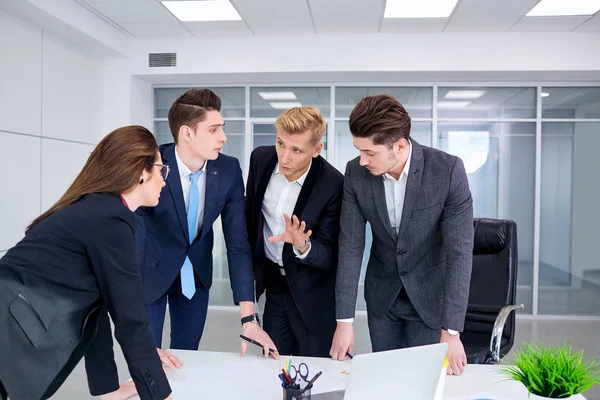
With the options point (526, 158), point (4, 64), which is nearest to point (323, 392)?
point (4, 64)

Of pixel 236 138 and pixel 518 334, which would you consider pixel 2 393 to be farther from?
pixel 236 138

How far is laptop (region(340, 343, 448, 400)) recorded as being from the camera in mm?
1229

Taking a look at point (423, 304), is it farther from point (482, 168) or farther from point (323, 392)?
point (482, 168)

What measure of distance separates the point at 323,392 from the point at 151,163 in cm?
86

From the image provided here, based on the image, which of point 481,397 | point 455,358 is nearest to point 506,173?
point 455,358

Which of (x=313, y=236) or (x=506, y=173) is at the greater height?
(x=506, y=173)

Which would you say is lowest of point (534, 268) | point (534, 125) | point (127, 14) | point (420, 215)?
point (534, 268)

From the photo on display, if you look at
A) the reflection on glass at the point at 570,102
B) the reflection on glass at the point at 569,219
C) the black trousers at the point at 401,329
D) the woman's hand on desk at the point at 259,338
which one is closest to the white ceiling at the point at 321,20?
the reflection on glass at the point at 570,102

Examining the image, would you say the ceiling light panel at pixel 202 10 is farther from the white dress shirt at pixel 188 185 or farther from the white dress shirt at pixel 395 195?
the white dress shirt at pixel 395 195

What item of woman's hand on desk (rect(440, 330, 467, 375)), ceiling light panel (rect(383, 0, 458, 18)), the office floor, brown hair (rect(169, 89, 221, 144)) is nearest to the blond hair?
→ brown hair (rect(169, 89, 221, 144))

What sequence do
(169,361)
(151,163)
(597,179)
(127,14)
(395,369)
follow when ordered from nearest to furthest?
(395,369) < (151,163) < (169,361) < (127,14) < (597,179)

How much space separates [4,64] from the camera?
4.43 metres

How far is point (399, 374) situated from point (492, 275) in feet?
6.01

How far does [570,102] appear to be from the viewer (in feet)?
20.6
